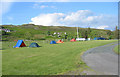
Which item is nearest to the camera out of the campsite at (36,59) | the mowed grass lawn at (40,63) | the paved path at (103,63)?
the paved path at (103,63)

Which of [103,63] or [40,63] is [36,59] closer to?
[40,63]

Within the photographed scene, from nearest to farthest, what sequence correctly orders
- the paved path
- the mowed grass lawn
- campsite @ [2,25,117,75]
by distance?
the paved path < the mowed grass lawn < campsite @ [2,25,117,75]

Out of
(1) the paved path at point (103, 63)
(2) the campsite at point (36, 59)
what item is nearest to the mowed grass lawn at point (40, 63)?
(2) the campsite at point (36, 59)

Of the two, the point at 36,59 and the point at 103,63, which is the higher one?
the point at 103,63

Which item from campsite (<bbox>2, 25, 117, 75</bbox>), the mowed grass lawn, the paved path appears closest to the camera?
the paved path

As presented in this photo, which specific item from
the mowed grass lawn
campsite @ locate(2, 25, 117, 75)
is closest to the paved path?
campsite @ locate(2, 25, 117, 75)

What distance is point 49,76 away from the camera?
710cm

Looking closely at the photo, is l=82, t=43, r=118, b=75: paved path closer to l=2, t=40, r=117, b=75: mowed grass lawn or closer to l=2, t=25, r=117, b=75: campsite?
l=2, t=25, r=117, b=75: campsite

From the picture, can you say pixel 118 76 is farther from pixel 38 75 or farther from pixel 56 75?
pixel 38 75

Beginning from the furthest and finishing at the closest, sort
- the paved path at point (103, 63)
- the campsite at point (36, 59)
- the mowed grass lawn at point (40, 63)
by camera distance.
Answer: the campsite at point (36, 59)
the mowed grass lawn at point (40, 63)
the paved path at point (103, 63)

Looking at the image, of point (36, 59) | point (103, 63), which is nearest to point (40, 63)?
point (36, 59)

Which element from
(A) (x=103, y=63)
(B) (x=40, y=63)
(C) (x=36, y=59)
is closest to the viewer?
(A) (x=103, y=63)

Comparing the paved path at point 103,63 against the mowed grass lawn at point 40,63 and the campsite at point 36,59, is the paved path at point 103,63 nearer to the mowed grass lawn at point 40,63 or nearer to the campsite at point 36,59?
the campsite at point 36,59

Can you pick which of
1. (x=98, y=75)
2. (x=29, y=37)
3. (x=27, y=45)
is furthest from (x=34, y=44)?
(x=98, y=75)
